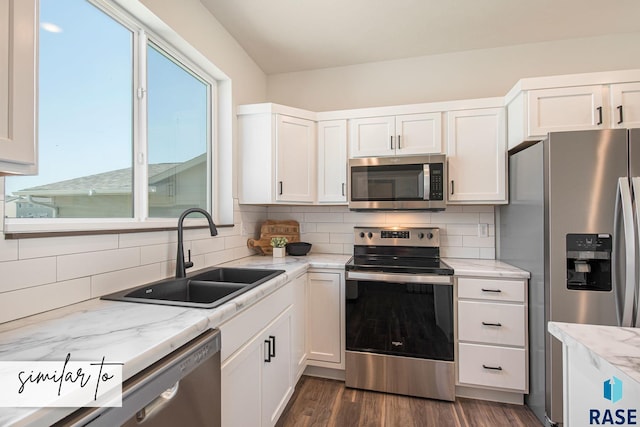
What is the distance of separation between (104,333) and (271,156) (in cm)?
173

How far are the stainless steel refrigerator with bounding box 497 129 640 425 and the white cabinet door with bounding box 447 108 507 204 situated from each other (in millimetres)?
413

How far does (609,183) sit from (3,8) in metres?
2.49

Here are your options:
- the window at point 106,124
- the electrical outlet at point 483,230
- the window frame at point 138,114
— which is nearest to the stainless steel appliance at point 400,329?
the electrical outlet at point 483,230

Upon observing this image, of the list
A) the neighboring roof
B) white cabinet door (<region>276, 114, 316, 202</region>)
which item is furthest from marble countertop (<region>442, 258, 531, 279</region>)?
the neighboring roof

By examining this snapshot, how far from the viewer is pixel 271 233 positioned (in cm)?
265

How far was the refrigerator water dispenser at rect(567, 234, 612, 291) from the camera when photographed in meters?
1.60

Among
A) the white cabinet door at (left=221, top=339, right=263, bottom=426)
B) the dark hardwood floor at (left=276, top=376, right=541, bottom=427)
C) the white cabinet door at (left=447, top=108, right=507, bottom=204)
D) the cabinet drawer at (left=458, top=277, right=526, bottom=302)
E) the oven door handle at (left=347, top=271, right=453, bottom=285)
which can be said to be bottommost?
the dark hardwood floor at (left=276, top=376, right=541, bottom=427)

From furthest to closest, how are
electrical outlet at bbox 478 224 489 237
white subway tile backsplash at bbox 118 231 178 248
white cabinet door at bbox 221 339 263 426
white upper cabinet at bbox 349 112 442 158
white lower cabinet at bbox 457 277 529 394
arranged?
electrical outlet at bbox 478 224 489 237, white upper cabinet at bbox 349 112 442 158, white lower cabinet at bbox 457 277 529 394, white subway tile backsplash at bbox 118 231 178 248, white cabinet door at bbox 221 339 263 426

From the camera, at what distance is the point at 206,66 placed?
2.11 m

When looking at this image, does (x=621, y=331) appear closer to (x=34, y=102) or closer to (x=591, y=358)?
(x=591, y=358)

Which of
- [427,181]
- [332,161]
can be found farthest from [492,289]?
[332,161]

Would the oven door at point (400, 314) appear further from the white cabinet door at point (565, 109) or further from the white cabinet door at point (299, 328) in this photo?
the white cabinet door at point (565, 109)

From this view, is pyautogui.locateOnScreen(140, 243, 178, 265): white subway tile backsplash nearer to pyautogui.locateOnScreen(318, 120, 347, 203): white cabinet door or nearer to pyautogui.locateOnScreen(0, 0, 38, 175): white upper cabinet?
pyautogui.locateOnScreen(0, 0, 38, 175): white upper cabinet

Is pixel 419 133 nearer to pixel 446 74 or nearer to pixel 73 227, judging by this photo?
pixel 446 74
